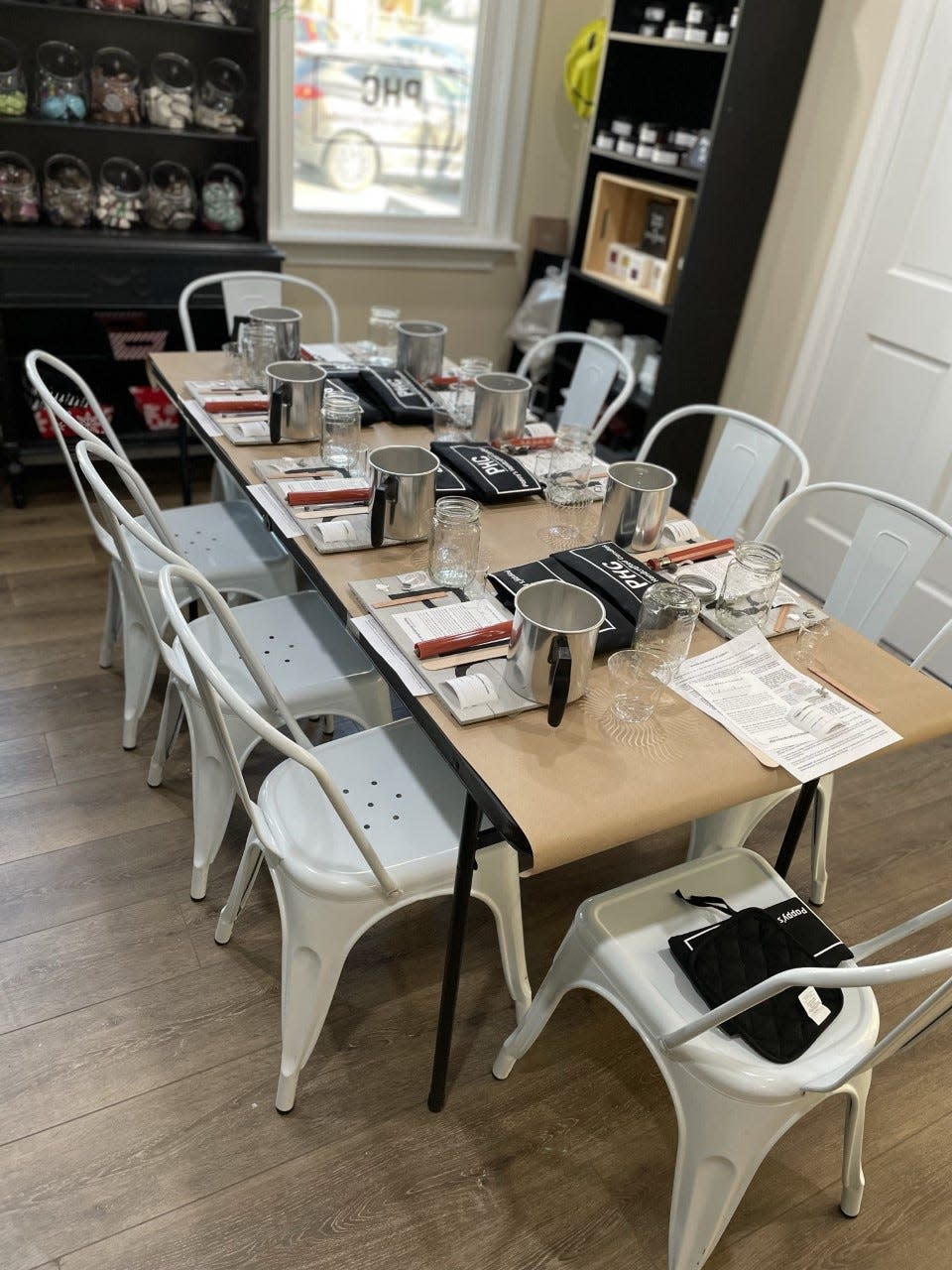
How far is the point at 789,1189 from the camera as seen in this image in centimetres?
152

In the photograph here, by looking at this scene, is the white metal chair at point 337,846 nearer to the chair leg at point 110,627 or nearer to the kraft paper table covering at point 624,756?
the kraft paper table covering at point 624,756

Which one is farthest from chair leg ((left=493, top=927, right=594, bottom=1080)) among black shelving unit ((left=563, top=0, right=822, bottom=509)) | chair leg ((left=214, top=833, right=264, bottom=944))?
black shelving unit ((left=563, top=0, right=822, bottom=509))

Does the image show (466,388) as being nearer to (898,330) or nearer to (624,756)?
(624,756)

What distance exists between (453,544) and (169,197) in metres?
2.35

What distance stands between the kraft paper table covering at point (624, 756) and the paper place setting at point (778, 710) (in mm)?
27

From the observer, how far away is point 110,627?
238cm

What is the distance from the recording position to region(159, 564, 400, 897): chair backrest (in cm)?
115

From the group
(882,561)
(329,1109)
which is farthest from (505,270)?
(329,1109)

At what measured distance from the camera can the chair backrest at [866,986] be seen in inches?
37.9

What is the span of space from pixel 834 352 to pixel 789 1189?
249 cm

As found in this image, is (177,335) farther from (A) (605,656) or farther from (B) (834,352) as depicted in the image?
(A) (605,656)

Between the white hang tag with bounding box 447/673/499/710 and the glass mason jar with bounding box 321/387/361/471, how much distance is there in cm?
A: 77

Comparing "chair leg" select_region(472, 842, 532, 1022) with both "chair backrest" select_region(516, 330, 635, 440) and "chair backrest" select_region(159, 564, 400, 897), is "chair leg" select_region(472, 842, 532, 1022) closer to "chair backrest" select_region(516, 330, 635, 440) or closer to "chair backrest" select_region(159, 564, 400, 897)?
"chair backrest" select_region(159, 564, 400, 897)

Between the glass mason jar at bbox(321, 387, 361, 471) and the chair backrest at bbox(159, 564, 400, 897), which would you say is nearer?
the chair backrest at bbox(159, 564, 400, 897)
